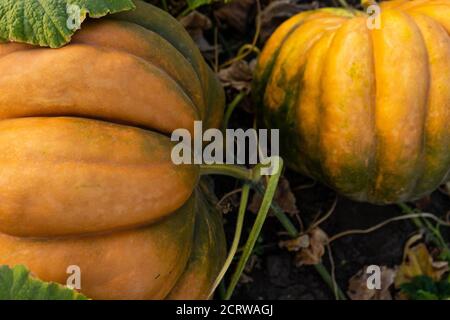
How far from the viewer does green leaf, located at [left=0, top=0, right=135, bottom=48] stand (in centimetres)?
117

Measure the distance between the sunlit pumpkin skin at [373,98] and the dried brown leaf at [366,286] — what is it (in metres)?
0.39

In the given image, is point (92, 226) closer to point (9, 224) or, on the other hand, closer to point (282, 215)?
point (9, 224)

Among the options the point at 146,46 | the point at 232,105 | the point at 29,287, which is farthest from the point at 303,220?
the point at 29,287

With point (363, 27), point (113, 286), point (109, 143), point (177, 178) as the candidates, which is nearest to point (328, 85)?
point (363, 27)

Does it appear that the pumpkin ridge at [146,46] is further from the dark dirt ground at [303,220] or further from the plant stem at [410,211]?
the plant stem at [410,211]

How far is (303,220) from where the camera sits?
A: 74.8 inches

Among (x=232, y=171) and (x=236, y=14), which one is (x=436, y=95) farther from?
(x=236, y=14)

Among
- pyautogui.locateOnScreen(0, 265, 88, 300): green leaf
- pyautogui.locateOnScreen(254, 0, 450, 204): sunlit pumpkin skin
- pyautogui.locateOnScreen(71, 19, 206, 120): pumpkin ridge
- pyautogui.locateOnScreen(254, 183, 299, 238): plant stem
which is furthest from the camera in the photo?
pyautogui.locateOnScreen(254, 183, 299, 238): plant stem

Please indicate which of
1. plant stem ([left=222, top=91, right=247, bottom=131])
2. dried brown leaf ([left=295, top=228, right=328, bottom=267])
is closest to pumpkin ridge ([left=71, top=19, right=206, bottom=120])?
plant stem ([left=222, top=91, right=247, bottom=131])

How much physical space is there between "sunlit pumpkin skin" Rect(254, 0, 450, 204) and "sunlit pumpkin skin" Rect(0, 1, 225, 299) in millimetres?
344

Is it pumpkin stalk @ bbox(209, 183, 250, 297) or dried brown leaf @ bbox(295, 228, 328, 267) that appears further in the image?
dried brown leaf @ bbox(295, 228, 328, 267)

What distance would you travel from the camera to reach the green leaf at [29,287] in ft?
3.55

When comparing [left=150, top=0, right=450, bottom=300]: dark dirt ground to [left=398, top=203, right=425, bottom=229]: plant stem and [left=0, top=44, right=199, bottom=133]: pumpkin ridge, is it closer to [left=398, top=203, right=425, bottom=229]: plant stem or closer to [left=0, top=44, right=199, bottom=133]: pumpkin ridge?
[left=398, top=203, right=425, bottom=229]: plant stem
